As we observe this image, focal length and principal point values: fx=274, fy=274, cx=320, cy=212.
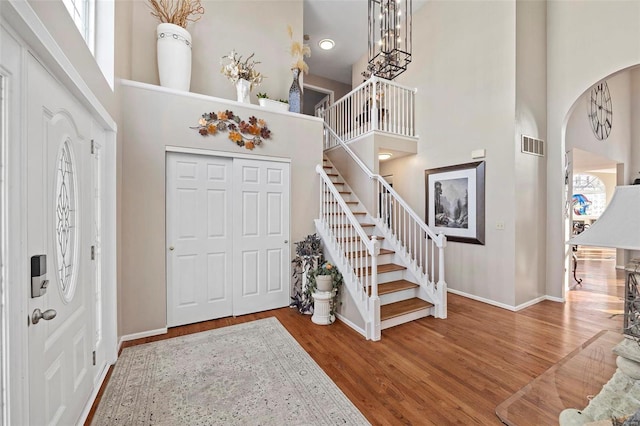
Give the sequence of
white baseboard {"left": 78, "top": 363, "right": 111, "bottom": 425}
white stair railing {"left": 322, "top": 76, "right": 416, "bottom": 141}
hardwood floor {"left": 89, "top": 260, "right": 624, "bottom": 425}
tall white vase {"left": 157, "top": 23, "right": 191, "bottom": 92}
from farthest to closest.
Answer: white stair railing {"left": 322, "top": 76, "right": 416, "bottom": 141}, tall white vase {"left": 157, "top": 23, "right": 191, "bottom": 92}, hardwood floor {"left": 89, "top": 260, "right": 624, "bottom": 425}, white baseboard {"left": 78, "top": 363, "right": 111, "bottom": 425}

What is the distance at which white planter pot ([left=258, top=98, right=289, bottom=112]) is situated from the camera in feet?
12.7

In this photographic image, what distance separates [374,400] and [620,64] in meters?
5.03

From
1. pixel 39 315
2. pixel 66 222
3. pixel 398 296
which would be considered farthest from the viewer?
pixel 398 296

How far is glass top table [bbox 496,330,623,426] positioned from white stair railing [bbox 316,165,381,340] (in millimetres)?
1632

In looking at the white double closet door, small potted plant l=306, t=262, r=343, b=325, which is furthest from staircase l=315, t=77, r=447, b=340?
the white double closet door

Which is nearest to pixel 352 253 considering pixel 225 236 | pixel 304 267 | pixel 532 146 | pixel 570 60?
pixel 304 267

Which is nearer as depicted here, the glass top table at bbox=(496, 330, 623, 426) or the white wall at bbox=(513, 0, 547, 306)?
the glass top table at bbox=(496, 330, 623, 426)

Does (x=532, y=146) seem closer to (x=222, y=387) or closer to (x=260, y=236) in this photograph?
(x=260, y=236)

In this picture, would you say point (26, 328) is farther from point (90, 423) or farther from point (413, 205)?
A: point (413, 205)

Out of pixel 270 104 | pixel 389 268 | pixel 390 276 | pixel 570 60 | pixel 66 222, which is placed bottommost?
pixel 390 276

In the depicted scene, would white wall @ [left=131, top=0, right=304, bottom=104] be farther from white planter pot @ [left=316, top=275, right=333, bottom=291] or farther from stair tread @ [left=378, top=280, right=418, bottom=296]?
stair tread @ [left=378, top=280, right=418, bottom=296]

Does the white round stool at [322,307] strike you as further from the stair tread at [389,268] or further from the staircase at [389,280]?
the stair tread at [389,268]

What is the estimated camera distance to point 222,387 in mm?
2158

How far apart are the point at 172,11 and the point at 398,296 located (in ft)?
16.2
